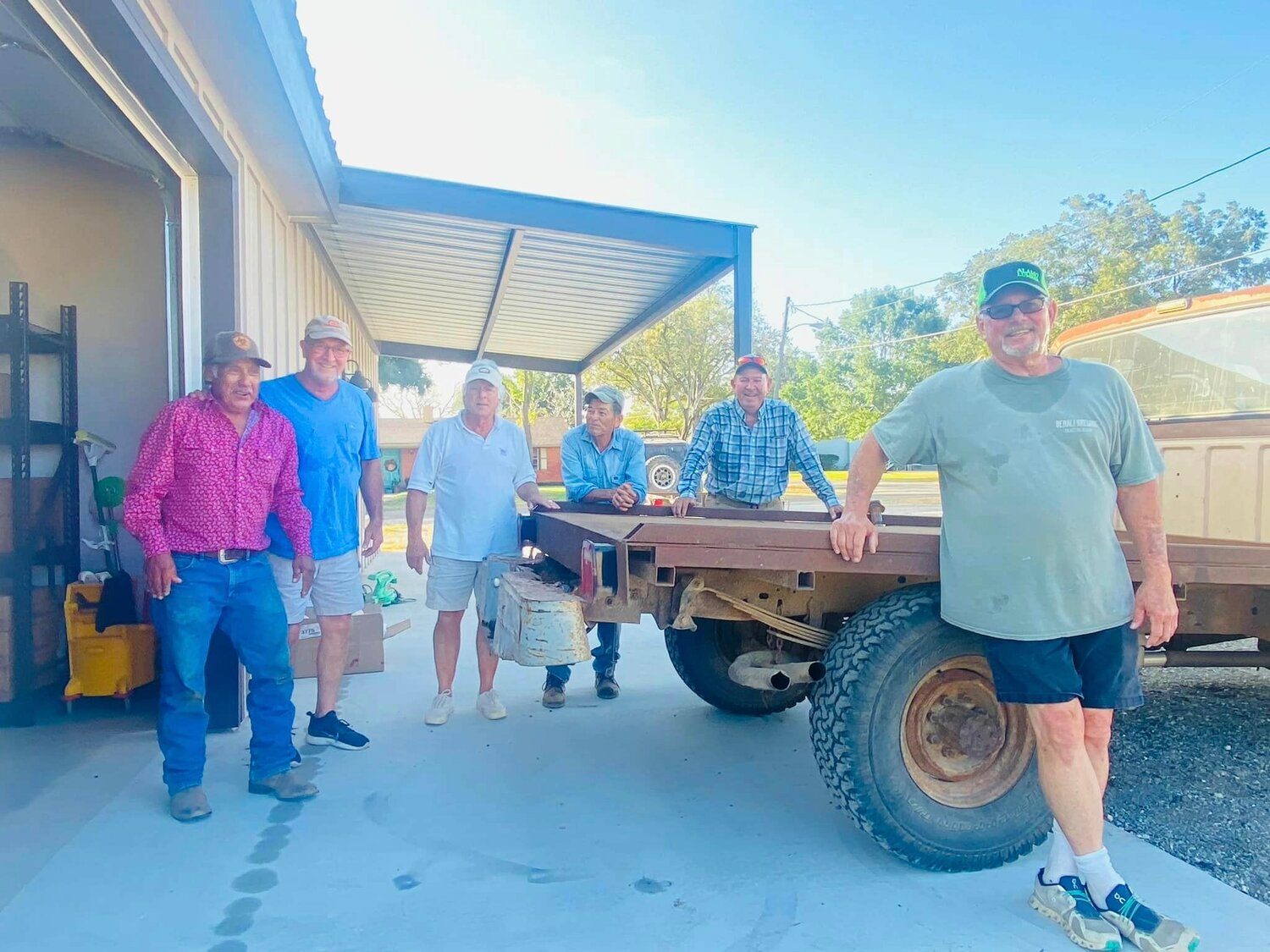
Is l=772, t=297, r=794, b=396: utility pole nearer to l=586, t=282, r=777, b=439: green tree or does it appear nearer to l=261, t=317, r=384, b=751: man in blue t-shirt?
l=586, t=282, r=777, b=439: green tree

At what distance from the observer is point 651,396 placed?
36656mm

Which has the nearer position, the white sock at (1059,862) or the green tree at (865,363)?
the white sock at (1059,862)

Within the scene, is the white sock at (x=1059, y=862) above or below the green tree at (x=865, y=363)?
below

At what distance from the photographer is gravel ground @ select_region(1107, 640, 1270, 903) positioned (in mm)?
2889

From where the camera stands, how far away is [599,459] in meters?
4.41

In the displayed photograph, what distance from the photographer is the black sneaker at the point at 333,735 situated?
146 inches

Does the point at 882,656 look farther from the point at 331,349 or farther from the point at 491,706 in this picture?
the point at 331,349

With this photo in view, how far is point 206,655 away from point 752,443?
2767 mm

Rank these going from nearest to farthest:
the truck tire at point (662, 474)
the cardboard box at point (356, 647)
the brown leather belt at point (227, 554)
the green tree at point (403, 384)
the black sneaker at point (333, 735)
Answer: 1. the brown leather belt at point (227, 554)
2. the black sneaker at point (333, 735)
3. the cardboard box at point (356, 647)
4. the truck tire at point (662, 474)
5. the green tree at point (403, 384)

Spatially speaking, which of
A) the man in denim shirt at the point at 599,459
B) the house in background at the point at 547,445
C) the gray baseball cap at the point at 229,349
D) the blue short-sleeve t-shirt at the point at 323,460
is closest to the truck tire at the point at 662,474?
the house in background at the point at 547,445

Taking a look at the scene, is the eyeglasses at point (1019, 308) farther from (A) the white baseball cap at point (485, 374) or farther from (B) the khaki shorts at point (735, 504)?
(A) the white baseball cap at point (485, 374)

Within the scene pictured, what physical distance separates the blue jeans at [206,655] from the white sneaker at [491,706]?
108 centimetres

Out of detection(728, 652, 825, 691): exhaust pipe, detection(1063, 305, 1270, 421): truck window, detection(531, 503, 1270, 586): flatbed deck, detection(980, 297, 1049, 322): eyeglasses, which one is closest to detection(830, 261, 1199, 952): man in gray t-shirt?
detection(980, 297, 1049, 322): eyeglasses

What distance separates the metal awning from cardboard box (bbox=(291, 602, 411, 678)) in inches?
109
